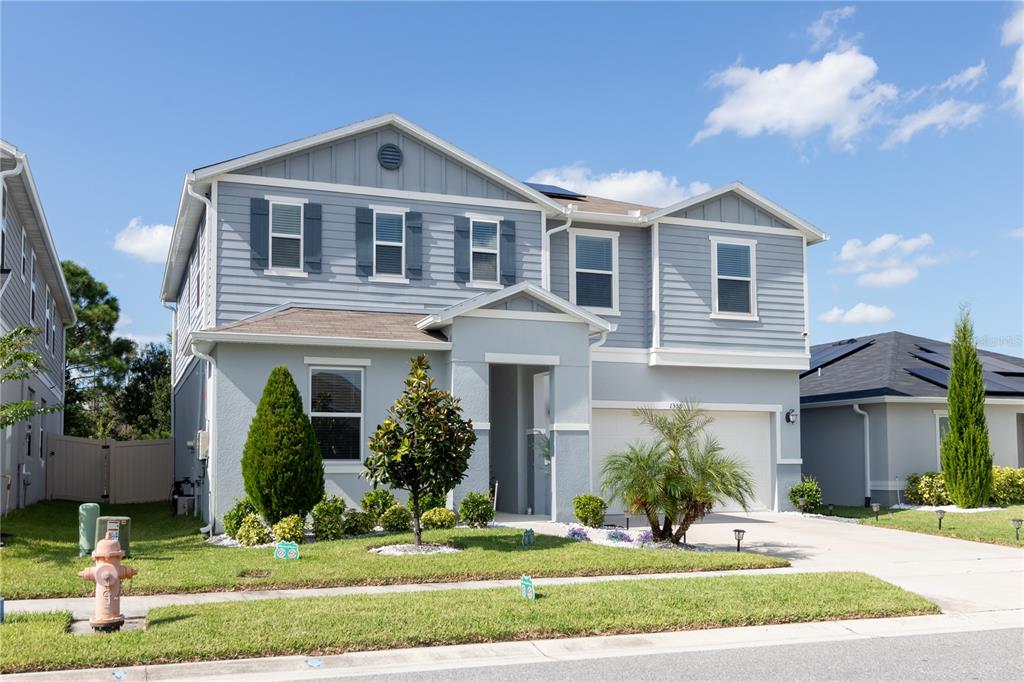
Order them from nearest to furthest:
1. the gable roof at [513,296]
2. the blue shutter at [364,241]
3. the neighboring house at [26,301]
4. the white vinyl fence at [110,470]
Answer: the gable roof at [513,296], the neighboring house at [26,301], the blue shutter at [364,241], the white vinyl fence at [110,470]

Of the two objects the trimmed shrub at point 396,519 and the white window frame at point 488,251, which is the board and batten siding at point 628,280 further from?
the trimmed shrub at point 396,519

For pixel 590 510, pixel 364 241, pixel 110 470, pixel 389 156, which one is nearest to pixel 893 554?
pixel 590 510

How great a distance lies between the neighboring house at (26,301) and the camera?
1706cm

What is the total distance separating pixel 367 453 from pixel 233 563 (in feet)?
16.0

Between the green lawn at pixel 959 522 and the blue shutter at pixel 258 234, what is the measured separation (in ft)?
41.1

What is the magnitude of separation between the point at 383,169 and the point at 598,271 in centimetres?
499

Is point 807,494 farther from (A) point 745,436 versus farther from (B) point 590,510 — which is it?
(B) point 590,510

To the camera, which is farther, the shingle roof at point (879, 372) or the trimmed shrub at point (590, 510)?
the shingle roof at point (879, 372)

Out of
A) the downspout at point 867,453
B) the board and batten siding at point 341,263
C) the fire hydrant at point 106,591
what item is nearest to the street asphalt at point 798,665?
the fire hydrant at point 106,591

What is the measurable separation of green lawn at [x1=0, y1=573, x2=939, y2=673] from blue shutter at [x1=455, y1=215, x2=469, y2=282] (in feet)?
30.5

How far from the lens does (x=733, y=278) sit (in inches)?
815

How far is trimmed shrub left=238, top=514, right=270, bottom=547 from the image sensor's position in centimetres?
1395

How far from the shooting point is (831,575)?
456 inches

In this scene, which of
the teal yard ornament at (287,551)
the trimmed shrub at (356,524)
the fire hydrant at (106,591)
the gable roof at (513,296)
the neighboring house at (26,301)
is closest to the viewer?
the fire hydrant at (106,591)
